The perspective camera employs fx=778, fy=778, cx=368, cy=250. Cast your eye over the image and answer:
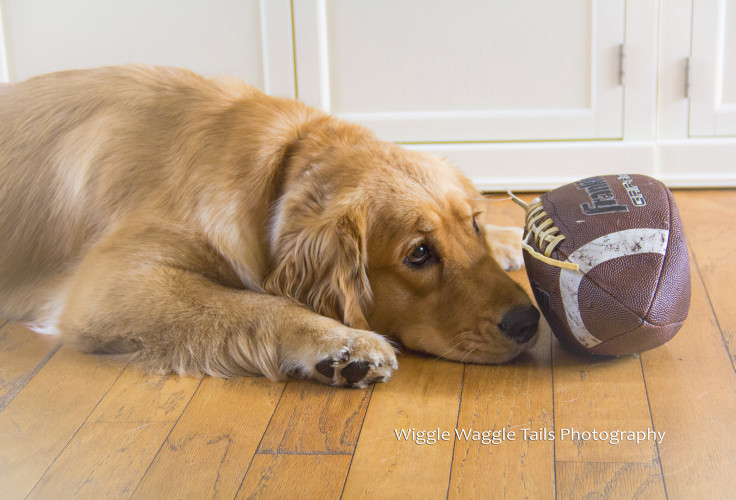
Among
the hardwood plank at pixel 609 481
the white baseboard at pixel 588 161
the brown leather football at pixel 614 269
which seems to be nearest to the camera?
the hardwood plank at pixel 609 481

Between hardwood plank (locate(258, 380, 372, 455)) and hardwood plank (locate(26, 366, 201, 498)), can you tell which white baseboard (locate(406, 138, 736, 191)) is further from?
hardwood plank (locate(26, 366, 201, 498))

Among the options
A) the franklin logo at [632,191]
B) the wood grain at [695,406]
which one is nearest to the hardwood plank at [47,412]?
the wood grain at [695,406]

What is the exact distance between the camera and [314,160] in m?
2.26

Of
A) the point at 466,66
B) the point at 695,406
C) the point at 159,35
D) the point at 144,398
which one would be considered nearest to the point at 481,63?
the point at 466,66

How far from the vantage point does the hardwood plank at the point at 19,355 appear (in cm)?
216

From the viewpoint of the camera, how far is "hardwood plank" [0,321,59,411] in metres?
2.16

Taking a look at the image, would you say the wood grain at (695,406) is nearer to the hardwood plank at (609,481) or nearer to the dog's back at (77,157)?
the hardwood plank at (609,481)

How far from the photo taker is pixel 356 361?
6.66 ft

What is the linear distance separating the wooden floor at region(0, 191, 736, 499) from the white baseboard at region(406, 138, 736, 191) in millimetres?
1566

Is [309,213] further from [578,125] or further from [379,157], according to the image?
[578,125]

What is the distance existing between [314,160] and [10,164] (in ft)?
3.57

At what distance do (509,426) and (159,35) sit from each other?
2869mm

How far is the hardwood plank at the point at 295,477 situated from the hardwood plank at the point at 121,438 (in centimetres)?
26

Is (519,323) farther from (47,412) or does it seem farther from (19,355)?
(19,355)
